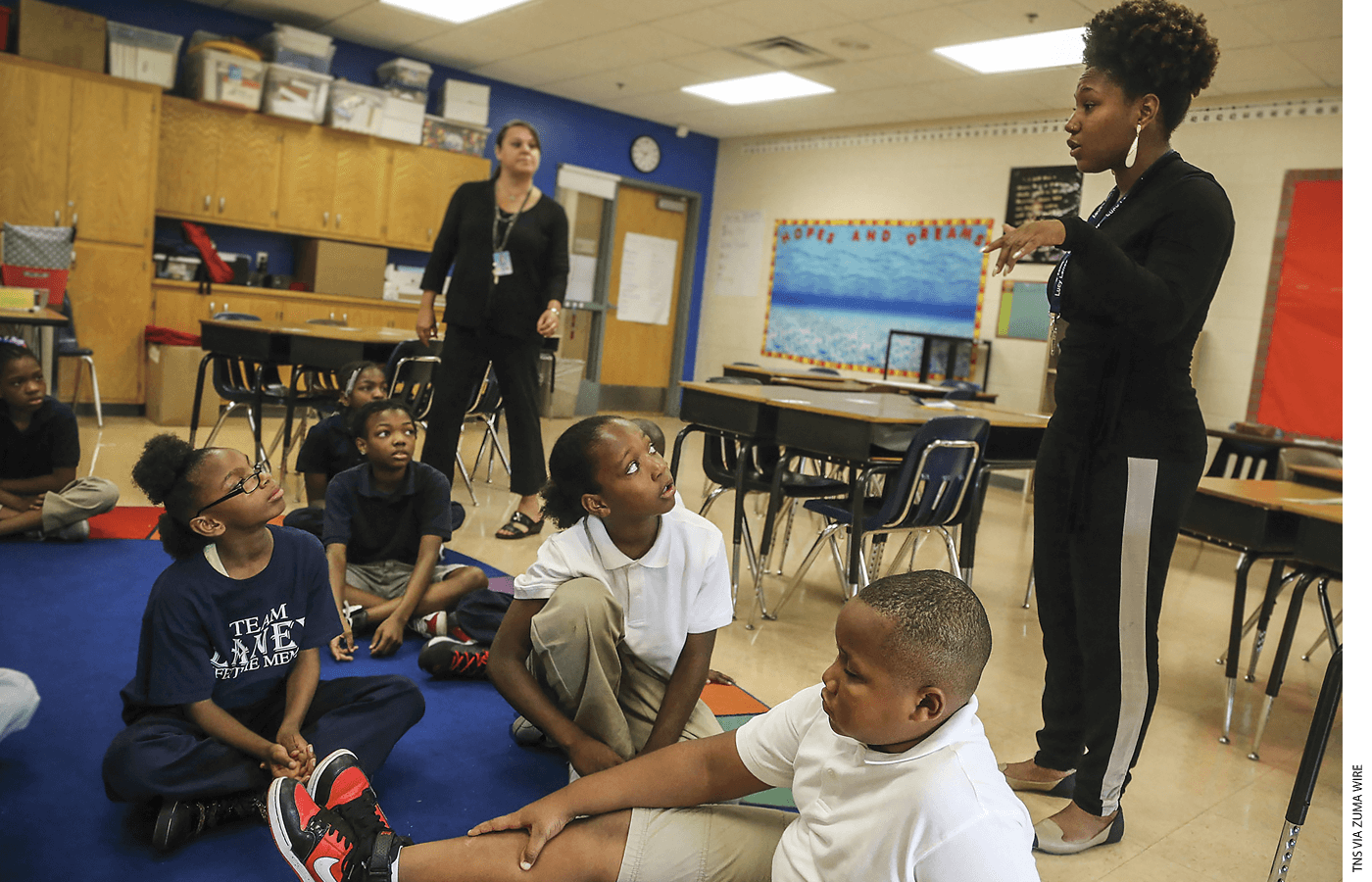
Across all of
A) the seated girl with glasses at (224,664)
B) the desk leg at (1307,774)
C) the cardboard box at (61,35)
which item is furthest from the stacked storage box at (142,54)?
the desk leg at (1307,774)

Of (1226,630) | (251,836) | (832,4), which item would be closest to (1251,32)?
(832,4)

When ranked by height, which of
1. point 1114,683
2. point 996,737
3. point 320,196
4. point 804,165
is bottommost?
A: point 996,737

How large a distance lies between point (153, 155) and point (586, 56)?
293cm

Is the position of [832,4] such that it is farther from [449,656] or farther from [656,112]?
[449,656]

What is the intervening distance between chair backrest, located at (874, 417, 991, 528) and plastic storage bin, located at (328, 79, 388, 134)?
538 cm

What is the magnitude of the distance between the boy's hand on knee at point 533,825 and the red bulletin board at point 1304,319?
19.0 feet

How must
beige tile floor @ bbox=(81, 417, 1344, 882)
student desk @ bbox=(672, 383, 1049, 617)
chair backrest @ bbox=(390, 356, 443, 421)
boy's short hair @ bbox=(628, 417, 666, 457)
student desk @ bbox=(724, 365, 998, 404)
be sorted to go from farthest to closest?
student desk @ bbox=(724, 365, 998, 404) < chair backrest @ bbox=(390, 356, 443, 421) < student desk @ bbox=(672, 383, 1049, 617) < beige tile floor @ bbox=(81, 417, 1344, 882) < boy's short hair @ bbox=(628, 417, 666, 457)

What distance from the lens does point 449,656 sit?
2.38 m

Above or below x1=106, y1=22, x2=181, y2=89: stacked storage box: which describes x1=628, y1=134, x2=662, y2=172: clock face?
above

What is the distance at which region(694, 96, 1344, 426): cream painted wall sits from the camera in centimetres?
598

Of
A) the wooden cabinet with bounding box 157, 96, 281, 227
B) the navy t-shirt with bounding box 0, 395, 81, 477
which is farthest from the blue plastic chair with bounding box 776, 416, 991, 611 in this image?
the wooden cabinet with bounding box 157, 96, 281, 227

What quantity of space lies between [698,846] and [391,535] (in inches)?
64.5

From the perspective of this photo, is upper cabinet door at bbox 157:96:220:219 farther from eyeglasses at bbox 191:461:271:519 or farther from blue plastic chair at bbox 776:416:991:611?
eyeglasses at bbox 191:461:271:519

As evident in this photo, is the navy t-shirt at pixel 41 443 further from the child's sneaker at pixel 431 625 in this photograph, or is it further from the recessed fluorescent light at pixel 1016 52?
the recessed fluorescent light at pixel 1016 52
